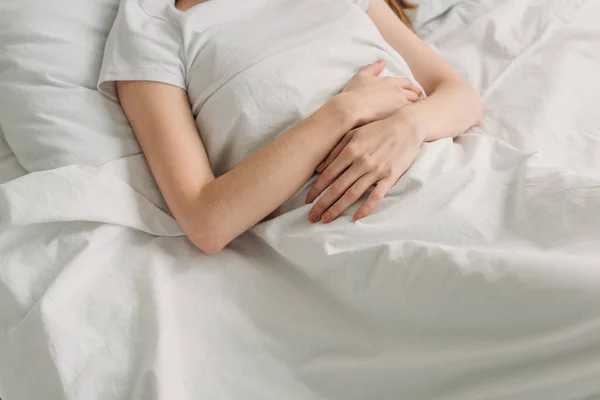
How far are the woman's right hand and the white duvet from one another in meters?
0.10

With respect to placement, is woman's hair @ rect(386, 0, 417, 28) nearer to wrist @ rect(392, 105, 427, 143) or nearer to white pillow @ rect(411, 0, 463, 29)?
white pillow @ rect(411, 0, 463, 29)

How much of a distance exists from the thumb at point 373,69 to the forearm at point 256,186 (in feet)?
0.50

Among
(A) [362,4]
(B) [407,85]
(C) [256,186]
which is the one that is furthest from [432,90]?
(C) [256,186]

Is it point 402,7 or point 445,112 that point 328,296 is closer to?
point 445,112

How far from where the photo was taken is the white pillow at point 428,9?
1.20m

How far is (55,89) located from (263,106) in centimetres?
32

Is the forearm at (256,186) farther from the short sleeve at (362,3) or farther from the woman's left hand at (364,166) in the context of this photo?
the short sleeve at (362,3)

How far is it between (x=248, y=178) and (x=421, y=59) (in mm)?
456

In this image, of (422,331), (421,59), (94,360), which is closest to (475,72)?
(421,59)

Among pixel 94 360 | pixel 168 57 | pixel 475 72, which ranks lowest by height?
pixel 94 360

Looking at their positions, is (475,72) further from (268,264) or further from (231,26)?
(268,264)

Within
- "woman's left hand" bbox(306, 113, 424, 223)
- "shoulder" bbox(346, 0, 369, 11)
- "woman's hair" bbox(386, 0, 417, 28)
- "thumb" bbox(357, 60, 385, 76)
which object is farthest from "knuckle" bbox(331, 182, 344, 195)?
"woman's hair" bbox(386, 0, 417, 28)

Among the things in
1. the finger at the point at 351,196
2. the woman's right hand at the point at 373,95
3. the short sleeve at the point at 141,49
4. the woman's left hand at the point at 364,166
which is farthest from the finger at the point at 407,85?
the short sleeve at the point at 141,49

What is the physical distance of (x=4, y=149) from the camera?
899 millimetres
